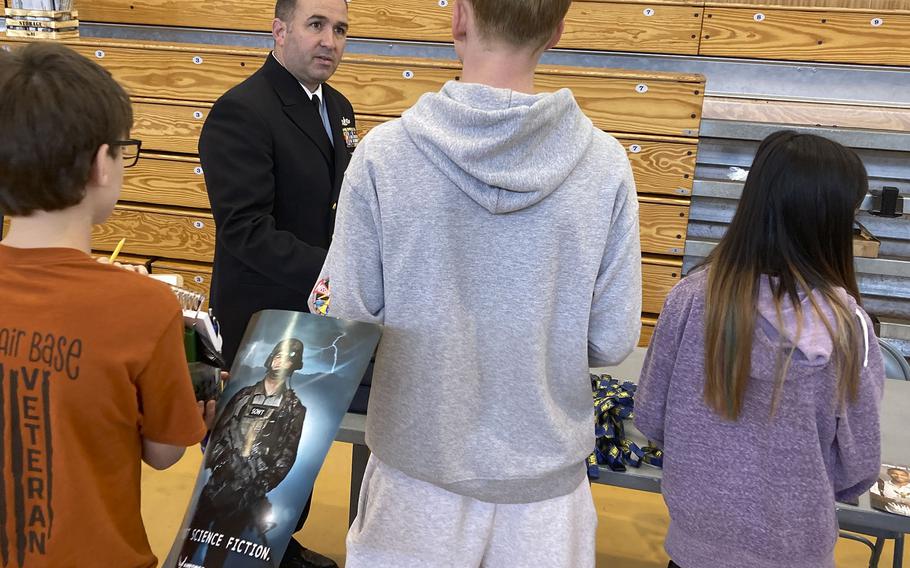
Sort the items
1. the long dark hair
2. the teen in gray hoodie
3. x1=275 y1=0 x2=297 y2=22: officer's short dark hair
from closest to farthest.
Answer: the teen in gray hoodie < the long dark hair < x1=275 y1=0 x2=297 y2=22: officer's short dark hair

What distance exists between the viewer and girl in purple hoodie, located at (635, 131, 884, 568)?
141 cm

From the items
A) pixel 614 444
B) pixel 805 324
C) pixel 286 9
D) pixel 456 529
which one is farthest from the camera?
pixel 286 9

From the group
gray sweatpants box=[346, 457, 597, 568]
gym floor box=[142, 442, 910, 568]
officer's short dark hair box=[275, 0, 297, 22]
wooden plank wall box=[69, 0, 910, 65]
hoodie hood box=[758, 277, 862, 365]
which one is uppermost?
wooden plank wall box=[69, 0, 910, 65]

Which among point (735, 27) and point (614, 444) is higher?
point (735, 27)

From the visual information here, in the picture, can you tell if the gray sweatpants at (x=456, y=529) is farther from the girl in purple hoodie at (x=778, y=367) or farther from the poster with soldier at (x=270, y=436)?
the girl in purple hoodie at (x=778, y=367)

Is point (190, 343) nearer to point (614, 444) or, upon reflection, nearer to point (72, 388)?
point (72, 388)

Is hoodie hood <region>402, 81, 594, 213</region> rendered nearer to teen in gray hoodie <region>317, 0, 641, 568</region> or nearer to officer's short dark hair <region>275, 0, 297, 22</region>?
teen in gray hoodie <region>317, 0, 641, 568</region>

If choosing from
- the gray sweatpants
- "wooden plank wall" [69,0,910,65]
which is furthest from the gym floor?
"wooden plank wall" [69,0,910,65]

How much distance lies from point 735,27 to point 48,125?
12.0 ft

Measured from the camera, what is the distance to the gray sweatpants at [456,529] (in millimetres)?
1294

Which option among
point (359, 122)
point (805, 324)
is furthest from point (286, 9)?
point (805, 324)

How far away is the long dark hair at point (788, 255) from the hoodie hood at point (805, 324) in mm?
10

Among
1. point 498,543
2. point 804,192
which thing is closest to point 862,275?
point 804,192

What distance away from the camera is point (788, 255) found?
1424 mm
